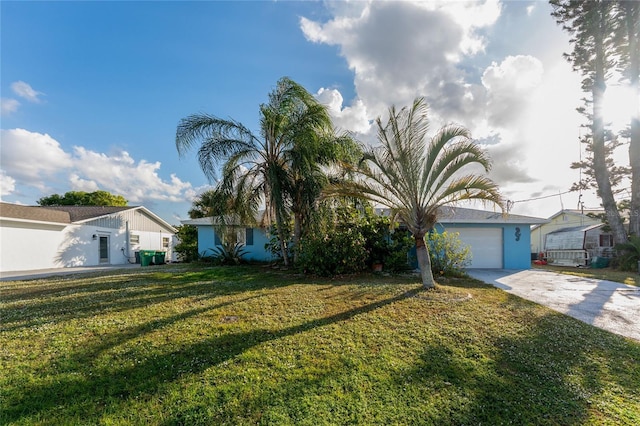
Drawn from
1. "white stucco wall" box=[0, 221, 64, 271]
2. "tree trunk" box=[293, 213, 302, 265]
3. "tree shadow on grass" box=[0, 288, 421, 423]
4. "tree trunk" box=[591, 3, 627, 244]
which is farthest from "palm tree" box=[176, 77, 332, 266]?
"tree trunk" box=[591, 3, 627, 244]

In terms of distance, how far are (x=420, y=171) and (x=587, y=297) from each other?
6.02 metres

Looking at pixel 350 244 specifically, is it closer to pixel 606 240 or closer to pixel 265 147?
pixel 265 147

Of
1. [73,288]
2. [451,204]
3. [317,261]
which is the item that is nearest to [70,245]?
[73,288]

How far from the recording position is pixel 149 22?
886 centimetres

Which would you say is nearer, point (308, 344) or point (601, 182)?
point (308, 344)

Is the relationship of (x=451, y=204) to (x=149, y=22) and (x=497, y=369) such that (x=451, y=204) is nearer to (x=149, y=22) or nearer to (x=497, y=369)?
(x=497, y=369)

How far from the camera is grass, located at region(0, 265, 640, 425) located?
108 inches

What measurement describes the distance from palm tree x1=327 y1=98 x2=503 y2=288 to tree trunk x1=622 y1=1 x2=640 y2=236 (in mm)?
16205

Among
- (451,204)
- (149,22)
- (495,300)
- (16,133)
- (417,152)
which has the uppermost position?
(149,22)

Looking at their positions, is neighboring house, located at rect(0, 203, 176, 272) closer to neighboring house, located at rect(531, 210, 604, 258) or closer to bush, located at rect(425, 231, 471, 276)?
bush, located at rect(425, 231, 471, 276)

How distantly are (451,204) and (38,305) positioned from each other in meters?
10.5

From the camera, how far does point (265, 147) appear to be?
414 inches

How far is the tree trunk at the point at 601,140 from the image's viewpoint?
15.7 meters

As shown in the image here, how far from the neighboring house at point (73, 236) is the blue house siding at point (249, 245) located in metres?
8.33
